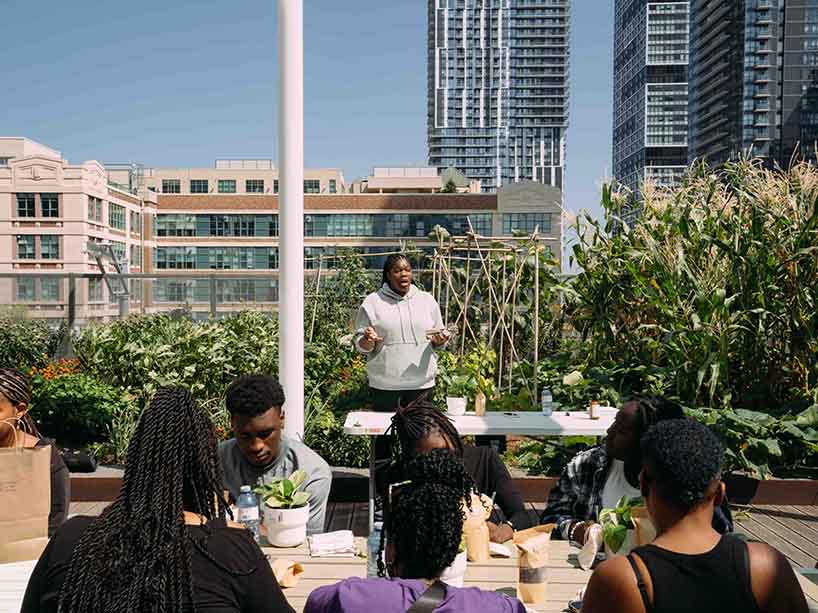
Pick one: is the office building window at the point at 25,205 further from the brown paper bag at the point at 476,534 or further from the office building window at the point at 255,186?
the brown paper bag at the point at 476,534

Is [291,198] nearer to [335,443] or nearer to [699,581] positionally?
[335,443]

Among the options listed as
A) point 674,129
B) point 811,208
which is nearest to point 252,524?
point 811,208

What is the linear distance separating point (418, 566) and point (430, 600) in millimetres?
90

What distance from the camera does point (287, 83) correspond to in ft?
15.0

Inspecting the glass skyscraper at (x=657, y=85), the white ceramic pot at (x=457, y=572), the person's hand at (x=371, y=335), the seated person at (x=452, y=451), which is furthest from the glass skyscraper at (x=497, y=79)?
the white ceramic pot at (x=457, y=572)

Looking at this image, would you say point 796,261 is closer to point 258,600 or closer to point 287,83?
point 287,83

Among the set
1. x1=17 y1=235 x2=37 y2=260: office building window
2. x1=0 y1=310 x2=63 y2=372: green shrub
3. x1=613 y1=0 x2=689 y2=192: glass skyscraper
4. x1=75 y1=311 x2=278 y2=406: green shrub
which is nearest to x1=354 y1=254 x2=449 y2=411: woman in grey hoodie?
x1=75 y1=311 x2=278 y2=406: green shrub

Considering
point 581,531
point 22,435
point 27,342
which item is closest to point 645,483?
point 581,531

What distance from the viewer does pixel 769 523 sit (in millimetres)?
5430

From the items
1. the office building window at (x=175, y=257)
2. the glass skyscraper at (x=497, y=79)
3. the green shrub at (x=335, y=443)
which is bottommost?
the green shrub at (x=335, y=443)

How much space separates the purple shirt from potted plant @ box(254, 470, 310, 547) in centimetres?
116

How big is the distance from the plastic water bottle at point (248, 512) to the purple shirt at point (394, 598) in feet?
3.92

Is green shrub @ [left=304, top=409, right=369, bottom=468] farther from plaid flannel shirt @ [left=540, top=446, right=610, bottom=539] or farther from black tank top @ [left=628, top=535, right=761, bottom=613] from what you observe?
black tank top @ [left=628, top=535, right=761, bottom=613]

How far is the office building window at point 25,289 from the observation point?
11.6m
